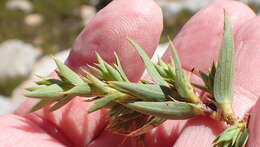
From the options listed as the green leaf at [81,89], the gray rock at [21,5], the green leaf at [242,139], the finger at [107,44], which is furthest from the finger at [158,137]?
the gray rock at [21,5]

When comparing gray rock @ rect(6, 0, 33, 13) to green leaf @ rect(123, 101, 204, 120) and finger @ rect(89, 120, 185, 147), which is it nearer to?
finger @ rect(89, 120, 185, 147)

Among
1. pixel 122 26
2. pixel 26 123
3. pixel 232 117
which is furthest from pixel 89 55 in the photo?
pixel 232 117

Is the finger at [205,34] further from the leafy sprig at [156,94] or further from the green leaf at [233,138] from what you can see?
the green leaf at [233,138]

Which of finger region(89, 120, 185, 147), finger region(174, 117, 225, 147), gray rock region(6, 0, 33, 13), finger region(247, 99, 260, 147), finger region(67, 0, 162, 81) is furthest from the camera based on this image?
gray rock region(6, 0, 33, 13)

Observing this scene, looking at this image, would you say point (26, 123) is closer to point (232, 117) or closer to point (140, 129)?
point (140, 129)

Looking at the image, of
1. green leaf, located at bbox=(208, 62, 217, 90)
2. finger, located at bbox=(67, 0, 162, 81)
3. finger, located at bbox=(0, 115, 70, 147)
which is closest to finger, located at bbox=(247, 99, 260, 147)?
green leaf, located at bbox=(208, 62, 217, 90)

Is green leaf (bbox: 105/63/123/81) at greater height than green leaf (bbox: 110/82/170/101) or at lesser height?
greater

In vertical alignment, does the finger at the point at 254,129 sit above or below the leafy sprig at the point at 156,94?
below
